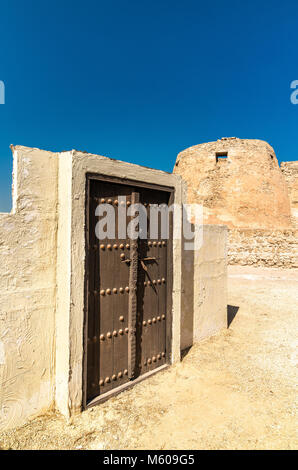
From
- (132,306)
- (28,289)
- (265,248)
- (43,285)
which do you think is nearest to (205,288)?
(132,306)

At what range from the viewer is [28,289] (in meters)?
2.22

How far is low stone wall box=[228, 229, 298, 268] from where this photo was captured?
1280 centimetres

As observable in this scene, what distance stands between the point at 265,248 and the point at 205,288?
10435 millimetres

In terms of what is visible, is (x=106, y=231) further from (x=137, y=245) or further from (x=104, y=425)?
(x=104, y=425)

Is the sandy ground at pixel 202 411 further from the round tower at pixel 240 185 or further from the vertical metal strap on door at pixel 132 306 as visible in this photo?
the round tower at pixel 240 185

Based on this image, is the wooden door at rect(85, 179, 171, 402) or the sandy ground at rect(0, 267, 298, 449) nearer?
the sandy ground at rect(0, 267, 298, 449)

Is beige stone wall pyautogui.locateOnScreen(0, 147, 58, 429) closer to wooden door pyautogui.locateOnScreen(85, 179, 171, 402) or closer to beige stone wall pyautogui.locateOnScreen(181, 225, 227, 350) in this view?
wooden door pyautogui.locateOnScreen(85, 179, 171, 402)

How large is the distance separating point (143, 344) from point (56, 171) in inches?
79.3

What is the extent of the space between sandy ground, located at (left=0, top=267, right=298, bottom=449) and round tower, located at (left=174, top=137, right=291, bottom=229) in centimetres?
1635

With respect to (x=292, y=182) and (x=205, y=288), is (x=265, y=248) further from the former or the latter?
(x=292, y=182)

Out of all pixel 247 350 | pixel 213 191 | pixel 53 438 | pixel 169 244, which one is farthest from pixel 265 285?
pixel 213 191

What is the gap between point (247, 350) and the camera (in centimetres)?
381

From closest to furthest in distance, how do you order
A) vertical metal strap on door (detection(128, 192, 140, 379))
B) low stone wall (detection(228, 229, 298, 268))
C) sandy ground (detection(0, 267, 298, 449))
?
1. sandy ground (detection(0, 267, 298, 449))
2. vertical metal strap on door (detection(128, 192, 140, 379))
3. low stone wall (detection(228, 229, 298, 268))
